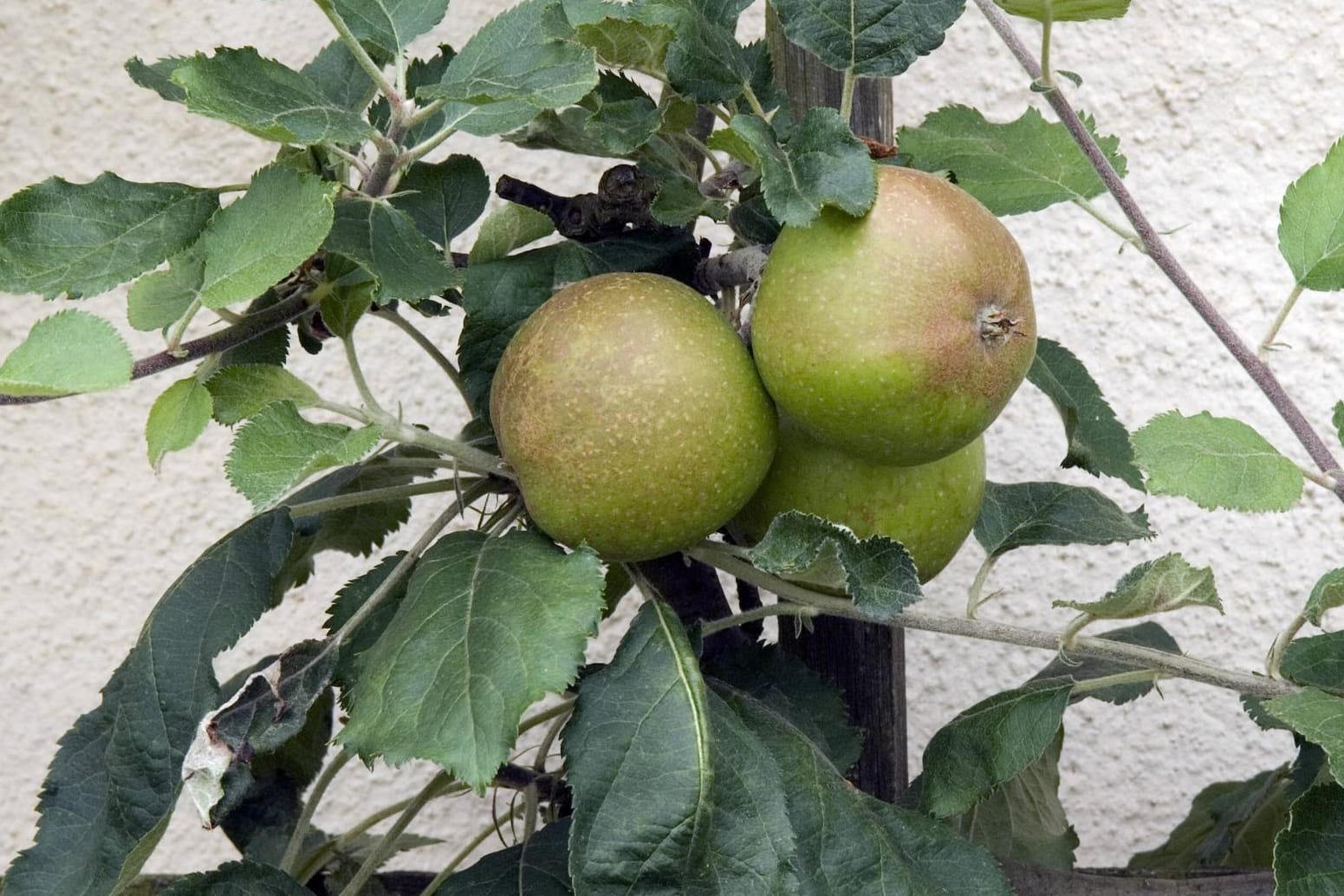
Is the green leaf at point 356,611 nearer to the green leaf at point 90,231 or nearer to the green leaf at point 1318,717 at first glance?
the green leaf at point 90,231

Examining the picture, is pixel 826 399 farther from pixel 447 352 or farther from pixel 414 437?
pixel 447 352

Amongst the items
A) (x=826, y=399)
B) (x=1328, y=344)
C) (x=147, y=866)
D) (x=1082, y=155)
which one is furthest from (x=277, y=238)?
(x=147, y=866)

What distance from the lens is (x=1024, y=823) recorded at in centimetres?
71

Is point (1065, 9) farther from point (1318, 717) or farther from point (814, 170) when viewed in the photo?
point (1318, 717)

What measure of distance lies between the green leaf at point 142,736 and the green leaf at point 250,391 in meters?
0.09

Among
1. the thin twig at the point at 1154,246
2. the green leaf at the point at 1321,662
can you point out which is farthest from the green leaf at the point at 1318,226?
the green leaf at the point at 1321,662

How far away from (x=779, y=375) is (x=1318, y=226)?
231 mm

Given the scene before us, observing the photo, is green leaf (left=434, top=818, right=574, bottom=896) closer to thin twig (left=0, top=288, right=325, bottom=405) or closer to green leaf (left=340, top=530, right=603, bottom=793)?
green leaf (left=340, top=530, right=603, bottom=793)

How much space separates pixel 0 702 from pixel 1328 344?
1.07 meters

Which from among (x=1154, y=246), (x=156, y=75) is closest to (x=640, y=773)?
(x=1154, y=246)

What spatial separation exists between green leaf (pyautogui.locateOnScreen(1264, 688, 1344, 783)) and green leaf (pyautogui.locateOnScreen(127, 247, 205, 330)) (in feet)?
1.40

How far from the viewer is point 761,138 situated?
1.55 ft

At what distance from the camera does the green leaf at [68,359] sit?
0.39m

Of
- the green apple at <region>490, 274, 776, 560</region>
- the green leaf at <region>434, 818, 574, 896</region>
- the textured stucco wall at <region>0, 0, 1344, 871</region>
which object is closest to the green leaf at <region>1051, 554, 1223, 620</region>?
the green apple at <region>490, 274, 776, 560</region>
